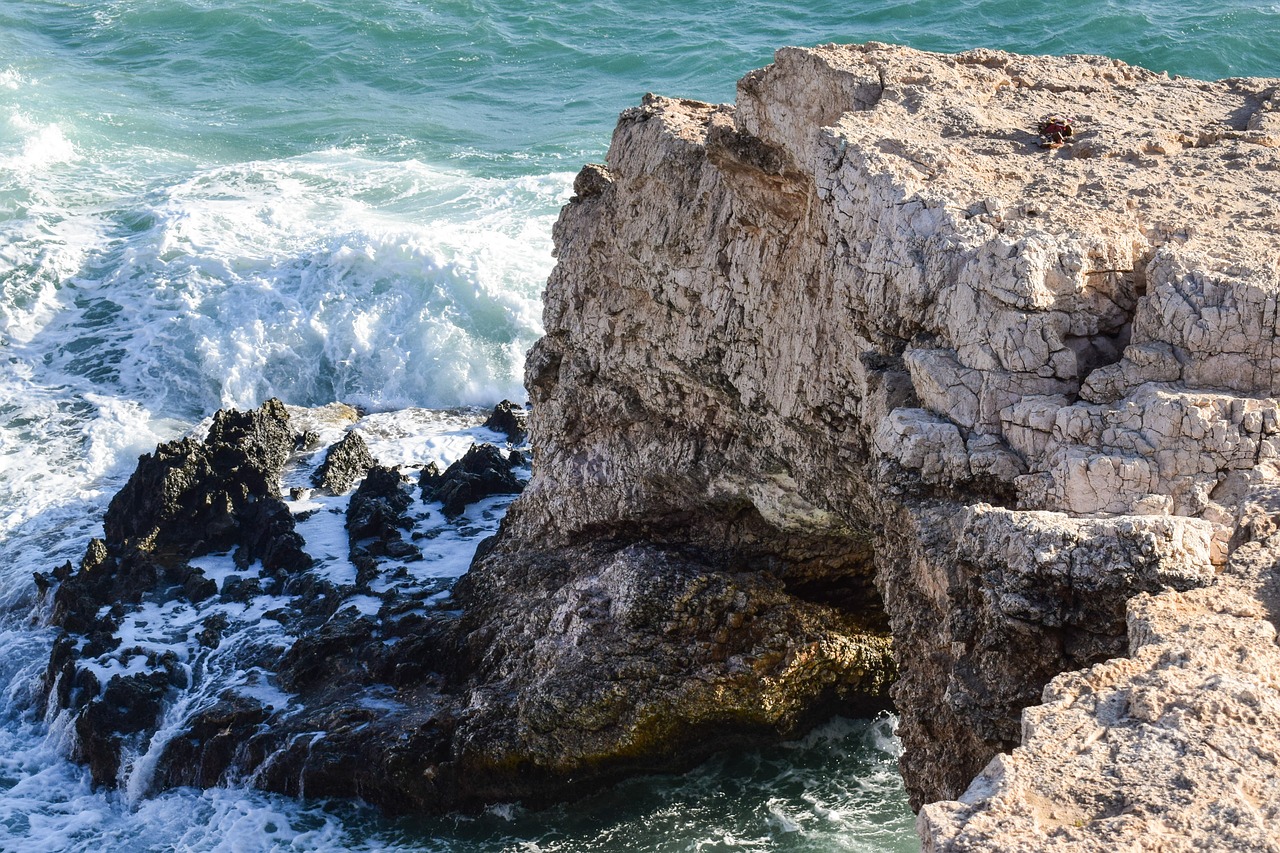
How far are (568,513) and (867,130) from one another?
5858mm

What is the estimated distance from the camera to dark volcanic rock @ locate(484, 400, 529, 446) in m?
21.9

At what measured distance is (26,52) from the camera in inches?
1538

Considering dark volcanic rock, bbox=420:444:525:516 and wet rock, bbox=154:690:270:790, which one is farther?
dark volcanic rock, bbox=420:444:525:516

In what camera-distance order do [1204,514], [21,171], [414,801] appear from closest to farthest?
1. [1204,514]
2. [414,801]
3. [21,171]

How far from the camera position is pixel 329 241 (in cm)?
2798

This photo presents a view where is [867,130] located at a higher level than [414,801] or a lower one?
higher

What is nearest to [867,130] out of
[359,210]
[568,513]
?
[568,513]

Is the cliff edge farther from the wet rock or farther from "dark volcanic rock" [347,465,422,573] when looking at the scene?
the wet rock

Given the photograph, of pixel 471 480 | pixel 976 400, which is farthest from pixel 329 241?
pixel 976 400

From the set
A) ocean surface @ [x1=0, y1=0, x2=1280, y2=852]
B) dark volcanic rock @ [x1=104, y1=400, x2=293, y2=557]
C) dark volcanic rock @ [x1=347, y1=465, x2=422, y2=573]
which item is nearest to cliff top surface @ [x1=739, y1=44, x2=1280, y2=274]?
ocean surface @ [x1=0, y1=0, x2=1280, y2=852]

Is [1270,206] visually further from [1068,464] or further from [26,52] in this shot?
[26,52]

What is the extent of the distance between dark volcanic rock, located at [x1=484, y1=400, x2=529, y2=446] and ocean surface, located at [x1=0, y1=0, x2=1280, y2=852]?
2.15 feet

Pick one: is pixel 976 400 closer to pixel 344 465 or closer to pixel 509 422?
pixel 344 465

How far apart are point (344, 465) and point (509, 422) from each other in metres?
2.90
